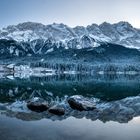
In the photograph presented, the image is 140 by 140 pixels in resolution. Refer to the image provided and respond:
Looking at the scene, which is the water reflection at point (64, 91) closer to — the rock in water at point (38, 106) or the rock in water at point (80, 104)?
the rock in water at point (38, 106)

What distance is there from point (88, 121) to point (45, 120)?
203 inches

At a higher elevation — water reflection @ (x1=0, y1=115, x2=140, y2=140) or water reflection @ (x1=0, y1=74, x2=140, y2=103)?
water reflection @ (x1=0, y1=115, x2=140, y2=140)

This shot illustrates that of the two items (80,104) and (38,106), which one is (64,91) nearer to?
(80,104)

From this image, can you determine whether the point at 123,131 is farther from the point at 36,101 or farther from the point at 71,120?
the point at 36,101

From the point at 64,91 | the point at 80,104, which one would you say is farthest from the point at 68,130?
the point at 64,91

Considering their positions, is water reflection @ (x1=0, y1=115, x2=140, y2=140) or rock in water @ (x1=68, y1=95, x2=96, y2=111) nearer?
water reflection @ (x1=0, y1=115, x2=140, y2=140)

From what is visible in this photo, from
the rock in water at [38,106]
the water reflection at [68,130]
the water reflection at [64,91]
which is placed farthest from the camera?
the water reflection at [64,91]

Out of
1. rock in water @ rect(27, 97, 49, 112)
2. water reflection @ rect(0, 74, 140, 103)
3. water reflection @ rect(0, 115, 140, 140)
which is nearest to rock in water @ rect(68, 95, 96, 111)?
rock in water @ rect(27, 97, 49, 112)

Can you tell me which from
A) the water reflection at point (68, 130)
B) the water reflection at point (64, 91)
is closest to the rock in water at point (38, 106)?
the water reflection at point (68, 130)

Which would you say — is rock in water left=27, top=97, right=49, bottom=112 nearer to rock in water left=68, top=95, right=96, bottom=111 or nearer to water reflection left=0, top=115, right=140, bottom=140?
rock in water left=68, top=95, right=96, bottom=111

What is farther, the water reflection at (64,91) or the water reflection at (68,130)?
the water reflection at (64,91)

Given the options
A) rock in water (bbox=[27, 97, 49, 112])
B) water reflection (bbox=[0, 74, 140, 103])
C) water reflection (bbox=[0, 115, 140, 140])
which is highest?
rock in water (bbox=[27, 97, 49, 112])

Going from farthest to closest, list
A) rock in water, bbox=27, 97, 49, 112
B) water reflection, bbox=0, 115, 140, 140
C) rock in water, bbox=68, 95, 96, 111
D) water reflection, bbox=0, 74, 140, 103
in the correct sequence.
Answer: water reflection, bbox=0, 74, 140, 103, rock in water, bbox=68, 95, 96, 111, rock in water, bbox=27, 97, 49, 112, water reflection, bbox=0, 115, 140, 140

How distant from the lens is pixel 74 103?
150ft
